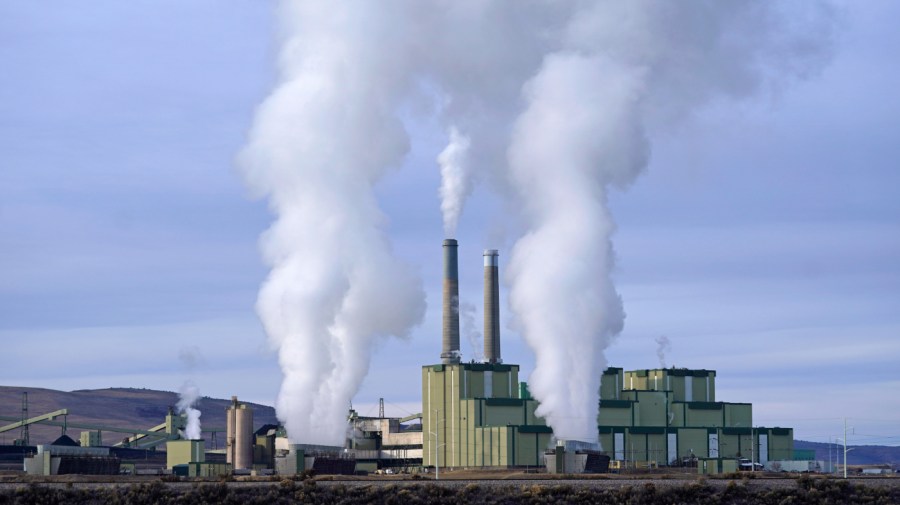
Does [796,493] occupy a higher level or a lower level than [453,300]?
lower

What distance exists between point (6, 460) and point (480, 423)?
56503 millimetres

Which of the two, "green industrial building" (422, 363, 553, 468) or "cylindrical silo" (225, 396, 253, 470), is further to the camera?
"cylindrical silo" (225, 396, 253, 470)

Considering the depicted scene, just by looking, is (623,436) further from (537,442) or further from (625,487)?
(625,487)

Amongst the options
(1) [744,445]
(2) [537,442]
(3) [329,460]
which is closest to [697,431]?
(1) [744,445]

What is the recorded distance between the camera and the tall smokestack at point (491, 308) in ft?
469

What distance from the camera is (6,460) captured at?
15350cm

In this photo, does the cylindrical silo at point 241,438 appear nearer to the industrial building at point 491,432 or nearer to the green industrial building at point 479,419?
the industrial building at point 491,432

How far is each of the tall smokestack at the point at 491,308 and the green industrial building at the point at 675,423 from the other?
12666 mm

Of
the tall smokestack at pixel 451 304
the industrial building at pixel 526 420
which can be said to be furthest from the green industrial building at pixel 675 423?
the tall smokestack at pixel 451 304

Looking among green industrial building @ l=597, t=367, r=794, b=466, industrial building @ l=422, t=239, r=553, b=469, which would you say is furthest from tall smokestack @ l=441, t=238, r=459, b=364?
green industrial building @ l=597, t=367, r=794, b=466

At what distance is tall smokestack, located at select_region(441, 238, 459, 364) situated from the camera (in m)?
140

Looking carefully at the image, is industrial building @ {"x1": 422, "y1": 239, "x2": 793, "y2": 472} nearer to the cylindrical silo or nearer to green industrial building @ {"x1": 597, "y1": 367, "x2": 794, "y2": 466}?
green industrial building @ {"x1": 597, "y1": 367, "x2": 794, "y2": 466}

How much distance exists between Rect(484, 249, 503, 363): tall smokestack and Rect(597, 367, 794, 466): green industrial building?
499 inches

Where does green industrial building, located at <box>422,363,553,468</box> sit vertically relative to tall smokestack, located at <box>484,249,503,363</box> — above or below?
below
